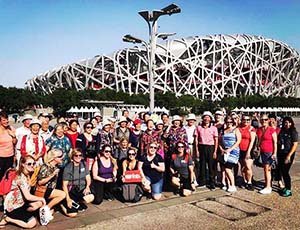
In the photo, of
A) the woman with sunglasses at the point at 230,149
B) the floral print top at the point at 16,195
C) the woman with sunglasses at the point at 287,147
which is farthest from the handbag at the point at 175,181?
the floral print top at the point at 16,195

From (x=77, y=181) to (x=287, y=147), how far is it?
13.6ft

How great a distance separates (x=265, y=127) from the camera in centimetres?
716

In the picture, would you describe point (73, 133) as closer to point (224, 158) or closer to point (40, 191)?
point (40, 191)

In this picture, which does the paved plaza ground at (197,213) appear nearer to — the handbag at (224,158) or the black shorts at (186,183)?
the black shorts at (186,183)

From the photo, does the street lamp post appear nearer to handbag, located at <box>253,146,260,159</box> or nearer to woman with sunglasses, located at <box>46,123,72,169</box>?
handbag, located at <box>253,146,260,159</box>

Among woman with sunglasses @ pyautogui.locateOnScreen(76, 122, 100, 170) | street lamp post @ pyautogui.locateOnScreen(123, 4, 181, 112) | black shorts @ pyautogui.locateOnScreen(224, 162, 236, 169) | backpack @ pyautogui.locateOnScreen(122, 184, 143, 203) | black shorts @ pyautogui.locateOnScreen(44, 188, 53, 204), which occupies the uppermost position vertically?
street lamp post @ pyautogui.locateOnScreen(123, 4, 181, 112)

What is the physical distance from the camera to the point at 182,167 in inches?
268

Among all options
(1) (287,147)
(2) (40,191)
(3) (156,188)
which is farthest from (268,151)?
(2) (40,191)

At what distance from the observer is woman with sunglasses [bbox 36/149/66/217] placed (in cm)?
524

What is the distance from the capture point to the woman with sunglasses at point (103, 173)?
6.15 meters

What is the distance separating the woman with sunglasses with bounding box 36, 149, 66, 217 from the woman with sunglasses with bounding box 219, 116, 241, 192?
346cm

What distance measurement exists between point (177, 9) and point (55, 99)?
50.6m

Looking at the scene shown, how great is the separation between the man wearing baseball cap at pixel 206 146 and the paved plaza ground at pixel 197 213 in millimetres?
548

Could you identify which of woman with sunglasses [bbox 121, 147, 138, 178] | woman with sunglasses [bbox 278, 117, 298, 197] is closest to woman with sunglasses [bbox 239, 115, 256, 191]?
woman with sunglasses [bbox 278, 117, 298, 197]
